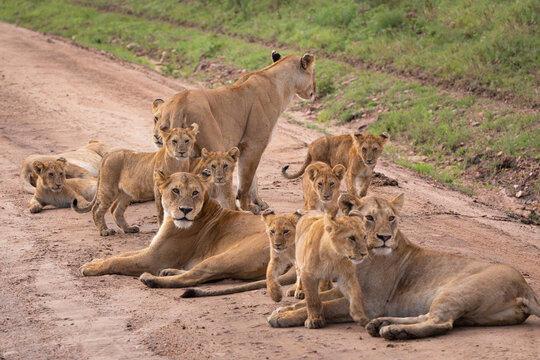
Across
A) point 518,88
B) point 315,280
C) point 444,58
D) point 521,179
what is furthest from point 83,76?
point 315,280

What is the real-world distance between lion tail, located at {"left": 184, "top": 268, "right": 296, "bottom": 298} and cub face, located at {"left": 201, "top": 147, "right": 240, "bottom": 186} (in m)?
1.77

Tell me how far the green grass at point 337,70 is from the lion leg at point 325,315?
6177mm

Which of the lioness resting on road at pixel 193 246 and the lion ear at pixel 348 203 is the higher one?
the lion ear at pixel 348 203

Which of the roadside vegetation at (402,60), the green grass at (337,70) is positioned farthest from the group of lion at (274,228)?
the green grass at (337,70)

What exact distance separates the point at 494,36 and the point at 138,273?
10338 millimetres

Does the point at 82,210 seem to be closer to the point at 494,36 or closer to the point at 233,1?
the point at 494,36

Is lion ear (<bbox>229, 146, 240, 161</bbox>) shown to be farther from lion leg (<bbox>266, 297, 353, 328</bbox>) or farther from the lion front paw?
the lion front paw

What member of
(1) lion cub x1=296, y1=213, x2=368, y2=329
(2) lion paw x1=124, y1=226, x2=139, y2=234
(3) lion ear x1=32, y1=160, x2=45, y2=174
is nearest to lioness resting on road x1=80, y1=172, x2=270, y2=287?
(1) lion cub x1=296, y1=213, x2=368, y2=329

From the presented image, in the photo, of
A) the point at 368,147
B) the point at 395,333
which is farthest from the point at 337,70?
the point at 395,333

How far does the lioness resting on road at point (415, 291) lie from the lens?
5641 mm

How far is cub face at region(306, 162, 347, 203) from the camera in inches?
325

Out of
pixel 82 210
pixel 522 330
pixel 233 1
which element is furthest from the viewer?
pixel 233 1

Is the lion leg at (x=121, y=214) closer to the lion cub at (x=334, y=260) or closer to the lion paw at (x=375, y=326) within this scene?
the lion cub at (x=334, y=260)

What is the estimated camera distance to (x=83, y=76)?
1912 cm
